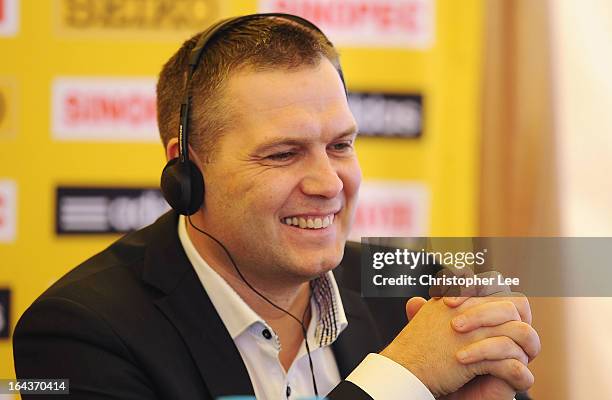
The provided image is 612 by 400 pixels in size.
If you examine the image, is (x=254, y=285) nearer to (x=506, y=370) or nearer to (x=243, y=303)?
(x=243, y=303)

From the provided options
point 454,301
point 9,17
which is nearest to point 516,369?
point 454,301

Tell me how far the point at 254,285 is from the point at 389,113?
1.20m

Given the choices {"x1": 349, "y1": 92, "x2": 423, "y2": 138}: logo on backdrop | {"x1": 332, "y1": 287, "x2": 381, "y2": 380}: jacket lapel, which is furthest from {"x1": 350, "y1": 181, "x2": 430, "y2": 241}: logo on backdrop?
{"x1": 332, "y1": 287, "x2": 381, "y2": 380}: jacket lapel

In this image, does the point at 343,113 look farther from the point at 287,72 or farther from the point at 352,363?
the point at 352,363

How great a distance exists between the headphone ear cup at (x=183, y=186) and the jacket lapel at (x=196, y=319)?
116mm

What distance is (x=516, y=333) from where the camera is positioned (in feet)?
3.58

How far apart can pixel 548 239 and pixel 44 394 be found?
737 millimetres

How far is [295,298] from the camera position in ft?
4.55

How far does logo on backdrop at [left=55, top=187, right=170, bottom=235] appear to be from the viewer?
2281 mm

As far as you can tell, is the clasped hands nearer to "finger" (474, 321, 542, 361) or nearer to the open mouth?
"finger" (474, 321, 542, 361)

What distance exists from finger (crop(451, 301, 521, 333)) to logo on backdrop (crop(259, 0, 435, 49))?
1421mm

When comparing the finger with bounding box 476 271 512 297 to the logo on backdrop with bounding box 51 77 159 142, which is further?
the logo on backdrop with bounding box 51 77 159 142

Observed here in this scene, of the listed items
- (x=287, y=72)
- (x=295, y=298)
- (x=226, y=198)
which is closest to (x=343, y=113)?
(x=287, y=72)

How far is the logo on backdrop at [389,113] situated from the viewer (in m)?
2.41
